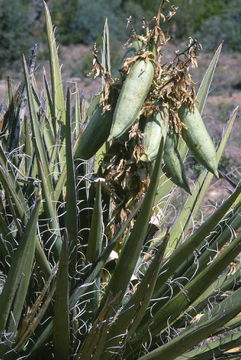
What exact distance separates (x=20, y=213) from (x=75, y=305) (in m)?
0.34

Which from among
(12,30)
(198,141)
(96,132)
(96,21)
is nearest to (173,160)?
(198,141)

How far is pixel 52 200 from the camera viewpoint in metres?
2.50

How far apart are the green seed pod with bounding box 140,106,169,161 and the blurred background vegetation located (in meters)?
14.6

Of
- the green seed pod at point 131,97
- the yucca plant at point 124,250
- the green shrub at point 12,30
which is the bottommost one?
the green shrub at point 12,30

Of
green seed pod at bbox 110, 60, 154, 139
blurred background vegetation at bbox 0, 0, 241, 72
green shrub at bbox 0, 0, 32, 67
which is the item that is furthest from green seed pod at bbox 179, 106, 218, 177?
blurred background vegetation at bbox 0, 0, 241, 72

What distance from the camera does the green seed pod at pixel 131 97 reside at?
2.05 meters

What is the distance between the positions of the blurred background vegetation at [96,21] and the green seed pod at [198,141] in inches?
573

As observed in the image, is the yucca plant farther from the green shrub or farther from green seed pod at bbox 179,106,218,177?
the green shrub

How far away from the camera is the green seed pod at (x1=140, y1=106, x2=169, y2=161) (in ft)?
6.97

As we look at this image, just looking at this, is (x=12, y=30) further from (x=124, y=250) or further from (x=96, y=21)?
(x=124, y=250)

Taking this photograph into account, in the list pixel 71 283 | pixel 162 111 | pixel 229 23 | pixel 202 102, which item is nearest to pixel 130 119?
pixel 162 111

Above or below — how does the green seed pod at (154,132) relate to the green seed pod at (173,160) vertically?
above

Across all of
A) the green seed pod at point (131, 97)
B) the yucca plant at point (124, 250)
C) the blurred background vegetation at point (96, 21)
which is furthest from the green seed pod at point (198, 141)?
the blurred background vegetation at point (96, 21)

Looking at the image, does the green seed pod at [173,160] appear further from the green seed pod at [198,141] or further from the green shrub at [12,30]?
the green shrub at [12,30]
